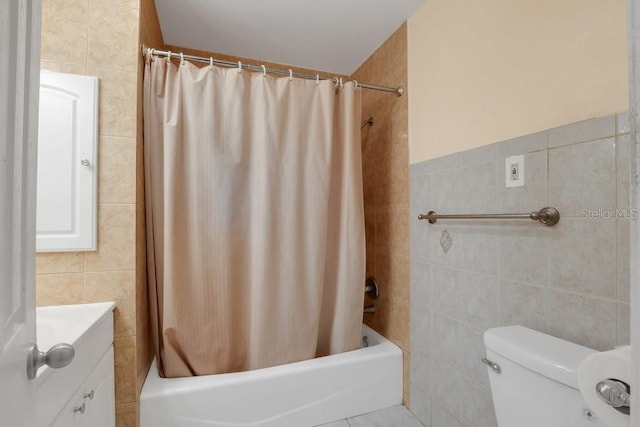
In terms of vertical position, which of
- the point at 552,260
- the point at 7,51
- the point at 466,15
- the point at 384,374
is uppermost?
the point at 466,15

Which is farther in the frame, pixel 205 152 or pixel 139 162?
pixel 205 152

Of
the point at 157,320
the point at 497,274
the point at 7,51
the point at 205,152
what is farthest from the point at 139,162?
the point at 497,274

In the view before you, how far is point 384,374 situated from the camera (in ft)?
5.37

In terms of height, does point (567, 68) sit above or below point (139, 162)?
above

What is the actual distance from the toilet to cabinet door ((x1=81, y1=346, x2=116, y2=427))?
1282mm

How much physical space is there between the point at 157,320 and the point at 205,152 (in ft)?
2.77

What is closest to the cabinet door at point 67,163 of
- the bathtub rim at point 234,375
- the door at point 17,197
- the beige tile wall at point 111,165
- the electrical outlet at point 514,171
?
the beige tile wall at point 111,165

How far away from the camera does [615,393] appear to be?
42 cm

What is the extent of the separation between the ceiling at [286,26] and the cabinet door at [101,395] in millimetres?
1717

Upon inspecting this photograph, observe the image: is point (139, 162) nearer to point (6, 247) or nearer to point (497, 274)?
point (6, 247)

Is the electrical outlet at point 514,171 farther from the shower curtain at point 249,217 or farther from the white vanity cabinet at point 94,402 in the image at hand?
the white vanity cabinet at point 94,402

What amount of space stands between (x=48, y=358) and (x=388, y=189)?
1.68 meters

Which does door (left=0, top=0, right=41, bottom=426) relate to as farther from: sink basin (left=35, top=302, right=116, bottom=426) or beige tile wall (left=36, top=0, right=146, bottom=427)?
beige tile wall (left=36, top=0, right=146, bottom=427)

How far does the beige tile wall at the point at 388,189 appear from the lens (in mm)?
1715
